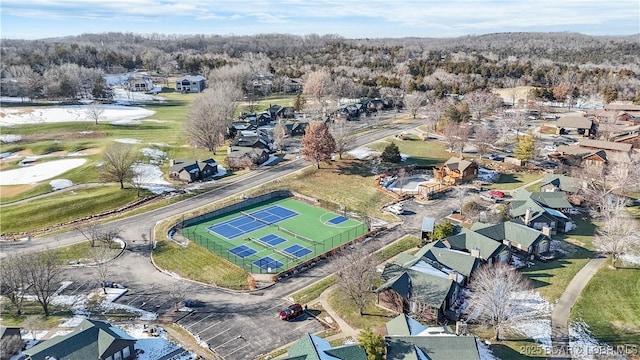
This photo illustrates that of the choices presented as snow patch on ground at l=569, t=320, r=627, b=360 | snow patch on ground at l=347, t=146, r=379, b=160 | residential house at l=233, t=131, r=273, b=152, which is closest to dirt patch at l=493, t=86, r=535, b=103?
snow patch on ground at l=347, t=146, r=379, b=160

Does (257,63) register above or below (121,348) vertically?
above

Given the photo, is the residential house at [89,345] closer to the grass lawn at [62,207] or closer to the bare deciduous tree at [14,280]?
the bare deciduous tree at [14,280]

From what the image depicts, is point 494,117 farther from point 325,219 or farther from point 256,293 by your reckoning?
point 256,293

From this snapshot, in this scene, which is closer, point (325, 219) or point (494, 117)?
point (325, 219)

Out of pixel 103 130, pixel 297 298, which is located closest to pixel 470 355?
pixel 297 298

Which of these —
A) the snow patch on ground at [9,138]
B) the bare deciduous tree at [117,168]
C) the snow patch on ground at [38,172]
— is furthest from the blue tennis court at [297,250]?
the snow patch on ground at [9,138]

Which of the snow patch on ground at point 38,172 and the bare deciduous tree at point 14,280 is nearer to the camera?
the bare deciduous tree at point 14,280

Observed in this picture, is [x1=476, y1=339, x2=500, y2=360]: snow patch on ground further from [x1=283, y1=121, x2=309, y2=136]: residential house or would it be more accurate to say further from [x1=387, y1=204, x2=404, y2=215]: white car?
[x1=283, y1=121, x2=309, y2=136]: residential house
